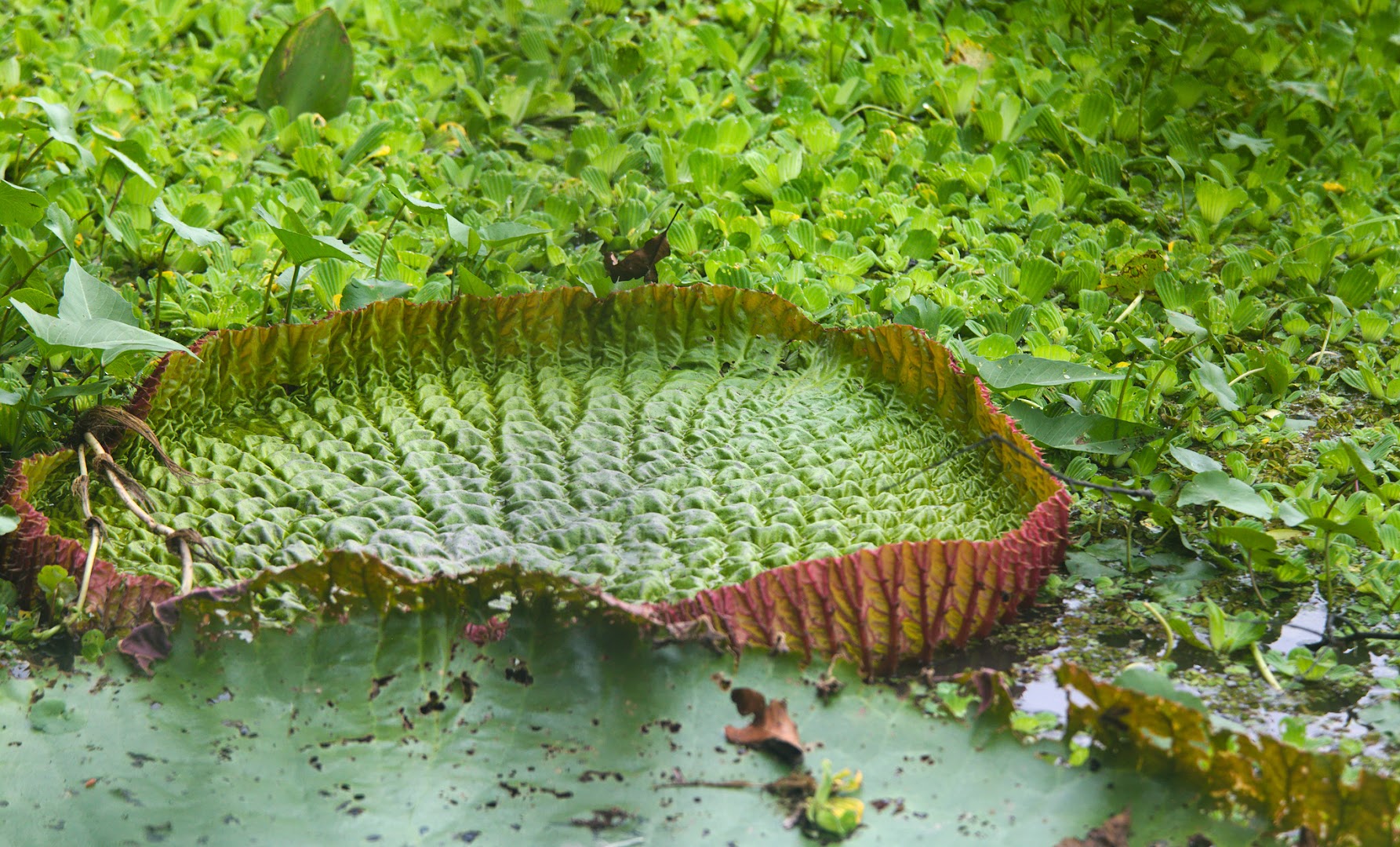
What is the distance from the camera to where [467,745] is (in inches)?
53.1

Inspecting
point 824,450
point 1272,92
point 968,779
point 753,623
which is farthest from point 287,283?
point 1272,92

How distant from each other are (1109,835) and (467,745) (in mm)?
693

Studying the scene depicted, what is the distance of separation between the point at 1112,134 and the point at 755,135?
876mm

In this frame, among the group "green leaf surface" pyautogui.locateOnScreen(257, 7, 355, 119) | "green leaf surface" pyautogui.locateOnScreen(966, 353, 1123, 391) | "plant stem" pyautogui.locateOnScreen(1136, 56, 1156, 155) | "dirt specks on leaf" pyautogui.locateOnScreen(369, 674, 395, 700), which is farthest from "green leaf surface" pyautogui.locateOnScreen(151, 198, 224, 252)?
"plant stem" pyautogui.locateOnScreen(1136, 56, 1156, 155)

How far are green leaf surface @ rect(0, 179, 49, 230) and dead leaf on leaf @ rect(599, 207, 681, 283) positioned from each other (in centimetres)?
91

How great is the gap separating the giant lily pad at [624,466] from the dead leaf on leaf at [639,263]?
6.8 inches

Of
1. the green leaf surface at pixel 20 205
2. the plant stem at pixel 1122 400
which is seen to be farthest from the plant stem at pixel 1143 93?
the green leaf surface at pixel 20 205

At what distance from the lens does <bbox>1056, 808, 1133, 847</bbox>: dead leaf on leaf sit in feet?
3.98

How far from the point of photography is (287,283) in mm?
2139

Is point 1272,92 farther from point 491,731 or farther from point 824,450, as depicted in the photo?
point 491,731

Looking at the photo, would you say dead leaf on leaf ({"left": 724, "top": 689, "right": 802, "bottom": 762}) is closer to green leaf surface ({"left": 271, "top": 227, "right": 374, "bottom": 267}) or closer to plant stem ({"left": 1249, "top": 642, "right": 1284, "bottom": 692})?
plant stem ({"left": 1249, "top": 642, "right": 1284, "bottom": 692})

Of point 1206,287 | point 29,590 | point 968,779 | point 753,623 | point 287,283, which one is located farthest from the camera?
point 1206,287

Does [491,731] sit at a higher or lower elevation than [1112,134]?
lower

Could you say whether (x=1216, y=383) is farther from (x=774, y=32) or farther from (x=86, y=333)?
(x=774, y=32)
